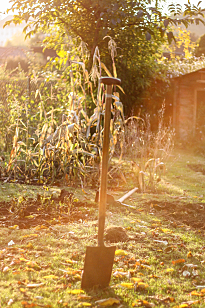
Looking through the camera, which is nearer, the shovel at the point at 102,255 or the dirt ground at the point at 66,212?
the shovel at the point at 102,255

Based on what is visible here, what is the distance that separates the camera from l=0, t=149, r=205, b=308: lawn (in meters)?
2.02

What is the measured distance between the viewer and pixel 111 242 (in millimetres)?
2881

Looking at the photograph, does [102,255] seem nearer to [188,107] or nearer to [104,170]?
[104,170]

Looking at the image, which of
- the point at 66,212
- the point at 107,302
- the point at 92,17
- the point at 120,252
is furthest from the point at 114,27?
the point at 107,302

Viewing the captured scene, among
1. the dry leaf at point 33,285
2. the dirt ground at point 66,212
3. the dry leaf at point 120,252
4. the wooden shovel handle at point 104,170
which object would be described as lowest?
the dry leaf at point 33,285

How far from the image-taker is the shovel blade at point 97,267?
208cm

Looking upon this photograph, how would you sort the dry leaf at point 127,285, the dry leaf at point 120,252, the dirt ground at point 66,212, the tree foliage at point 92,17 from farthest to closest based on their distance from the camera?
1. the tree foliage at point 92,17
2. the dirt ground at point 66,212
3. the dry leaf at point 120,252
4. the dry leaf at point 127,285

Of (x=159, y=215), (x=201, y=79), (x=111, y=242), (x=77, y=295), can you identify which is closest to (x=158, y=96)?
(x=201, y=79)

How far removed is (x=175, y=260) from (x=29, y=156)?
8.56ft

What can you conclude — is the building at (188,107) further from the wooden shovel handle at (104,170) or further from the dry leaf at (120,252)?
the wooden shovel handle at (104,170)

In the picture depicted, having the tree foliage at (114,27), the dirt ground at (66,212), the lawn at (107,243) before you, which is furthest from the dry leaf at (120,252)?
the tree foliage at (114,27)

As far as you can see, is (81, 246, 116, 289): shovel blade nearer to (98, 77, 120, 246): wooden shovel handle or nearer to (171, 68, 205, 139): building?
(98, 77, 120, 246): wooden shovel handle

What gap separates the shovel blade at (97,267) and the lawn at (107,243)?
6 cm

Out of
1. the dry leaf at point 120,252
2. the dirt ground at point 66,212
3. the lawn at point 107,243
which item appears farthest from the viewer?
the dirt ground at point 66,212
